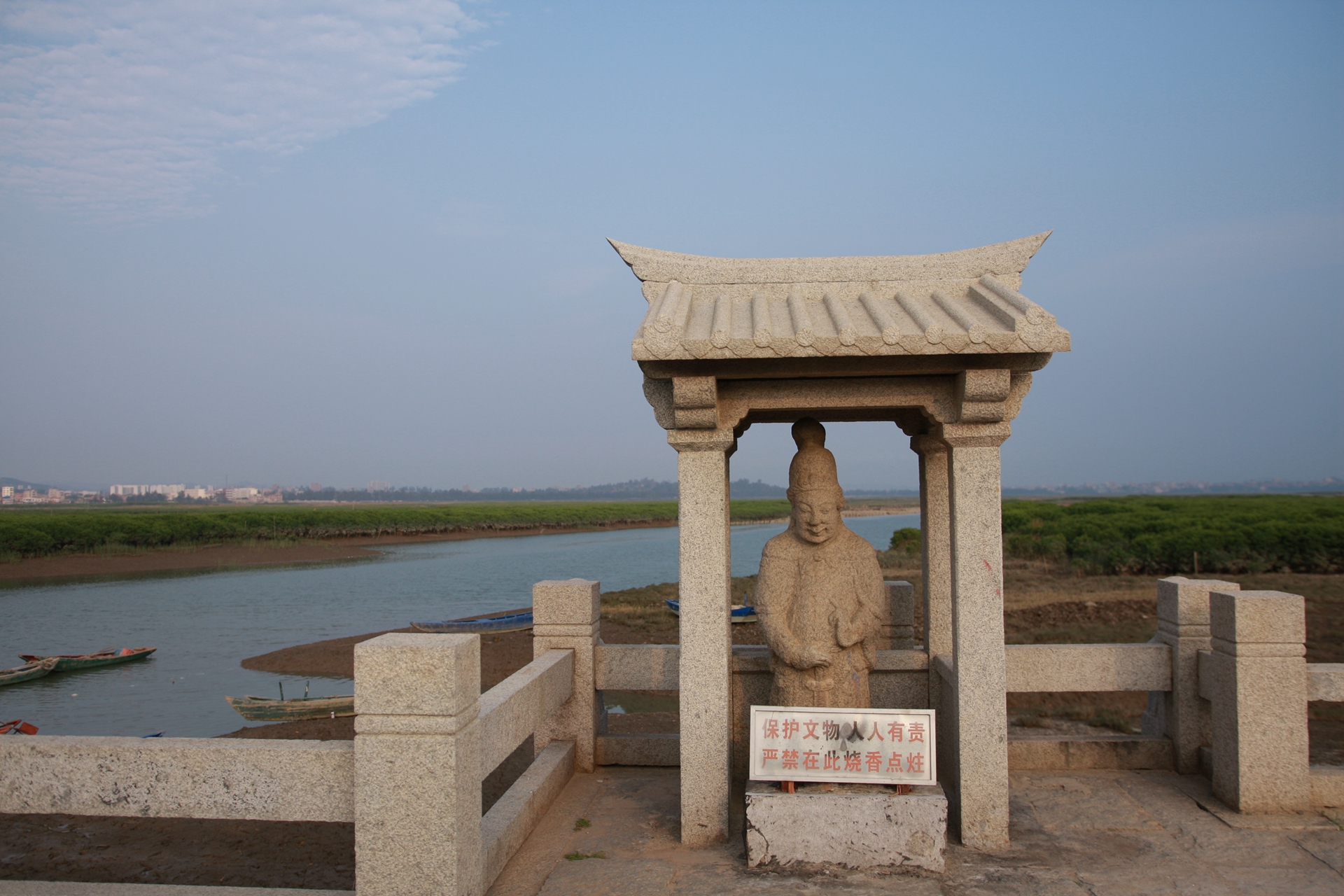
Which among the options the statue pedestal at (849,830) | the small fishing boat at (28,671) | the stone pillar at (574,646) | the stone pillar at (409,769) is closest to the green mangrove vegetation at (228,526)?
the small fishing boat at (28,671)

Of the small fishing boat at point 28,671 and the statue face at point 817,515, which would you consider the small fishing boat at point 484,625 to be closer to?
the small fishing boat at point 28,671

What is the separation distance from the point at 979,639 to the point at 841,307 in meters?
2.16

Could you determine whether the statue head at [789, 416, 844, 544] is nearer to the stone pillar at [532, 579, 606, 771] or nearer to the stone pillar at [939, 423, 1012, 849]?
the stone pillar at [939, 423, 1012, 849]

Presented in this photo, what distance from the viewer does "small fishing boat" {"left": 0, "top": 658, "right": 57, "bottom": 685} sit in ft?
53.3

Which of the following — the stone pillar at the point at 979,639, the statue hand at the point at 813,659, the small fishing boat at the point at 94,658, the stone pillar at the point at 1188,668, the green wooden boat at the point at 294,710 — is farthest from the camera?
the small fishing boat at the point at 94,658

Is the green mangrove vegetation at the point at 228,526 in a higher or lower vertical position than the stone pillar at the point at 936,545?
lower

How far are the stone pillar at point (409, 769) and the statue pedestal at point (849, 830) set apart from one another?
5.41 feet

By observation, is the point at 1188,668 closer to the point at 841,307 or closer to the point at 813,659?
the point at 813,659

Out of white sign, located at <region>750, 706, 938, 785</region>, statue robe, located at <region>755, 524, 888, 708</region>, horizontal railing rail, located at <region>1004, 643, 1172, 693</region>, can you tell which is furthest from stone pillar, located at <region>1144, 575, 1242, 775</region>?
white sign, located at <region>750, 706, 938, 785</region>

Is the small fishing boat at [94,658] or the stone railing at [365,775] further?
the small fishing boat at [94,658]

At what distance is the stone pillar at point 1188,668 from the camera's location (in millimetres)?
5906

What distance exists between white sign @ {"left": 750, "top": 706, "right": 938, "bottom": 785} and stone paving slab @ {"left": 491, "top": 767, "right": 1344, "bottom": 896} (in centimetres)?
49

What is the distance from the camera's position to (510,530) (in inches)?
2899

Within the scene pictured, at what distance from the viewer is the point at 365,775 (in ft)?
11.8
